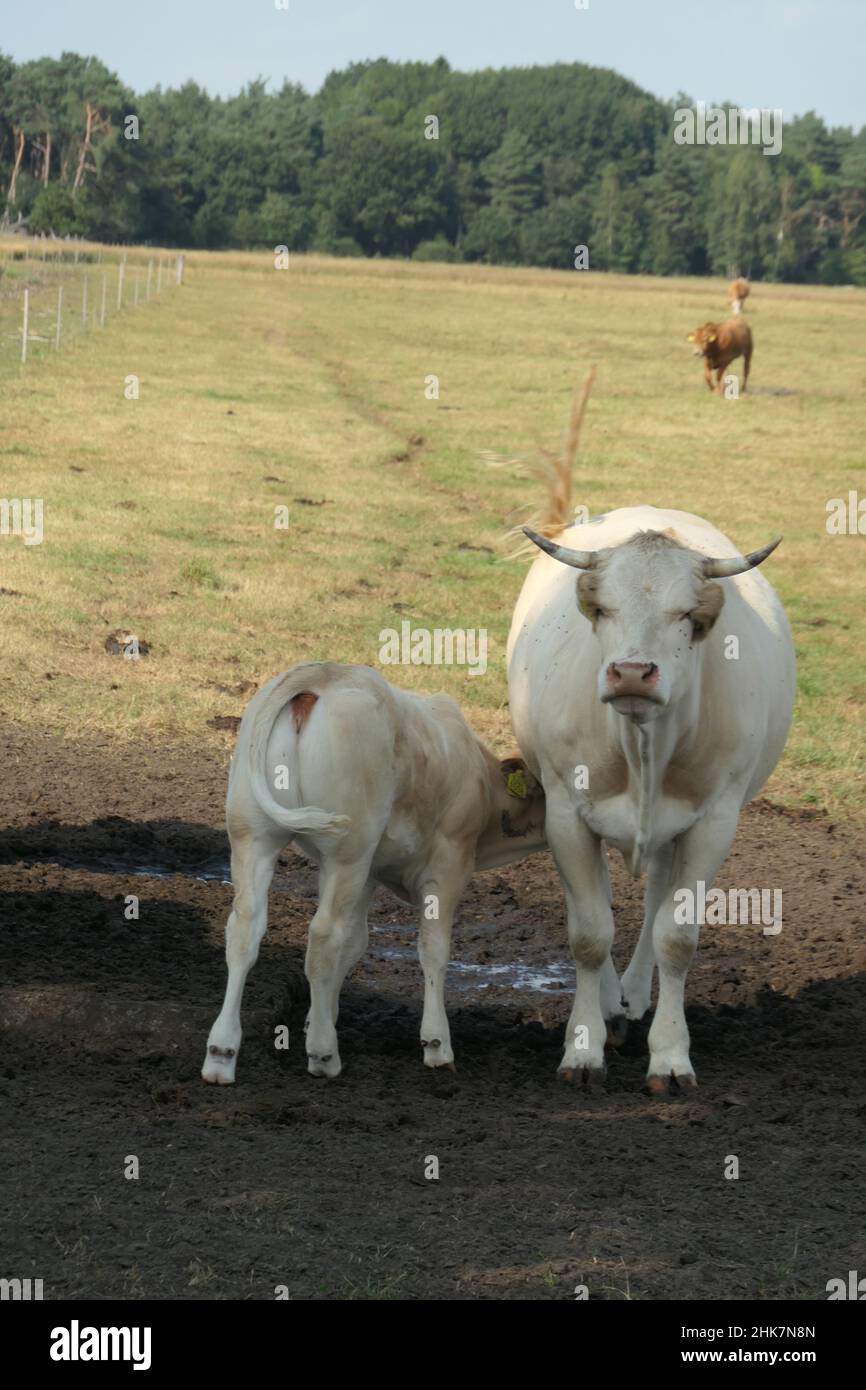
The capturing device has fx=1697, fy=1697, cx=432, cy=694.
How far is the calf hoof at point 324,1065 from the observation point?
6.75 metres

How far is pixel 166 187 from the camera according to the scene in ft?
298

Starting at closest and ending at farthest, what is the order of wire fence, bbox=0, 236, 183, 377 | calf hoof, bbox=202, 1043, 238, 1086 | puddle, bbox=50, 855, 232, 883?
calf hoof, bbox=202, 1043, 238, 1086
puddle, bbox=50, 855, 232, 883
wire fence, bbox=0, 236, 183, 377

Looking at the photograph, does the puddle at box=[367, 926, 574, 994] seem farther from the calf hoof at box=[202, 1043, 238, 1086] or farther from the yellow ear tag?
the calf hoof at box=[202, 1043, 238, 1086]

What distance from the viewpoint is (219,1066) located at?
21.3 feet

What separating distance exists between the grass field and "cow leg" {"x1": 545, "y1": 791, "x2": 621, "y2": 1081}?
4.34 meters

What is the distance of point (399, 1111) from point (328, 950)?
70 cm

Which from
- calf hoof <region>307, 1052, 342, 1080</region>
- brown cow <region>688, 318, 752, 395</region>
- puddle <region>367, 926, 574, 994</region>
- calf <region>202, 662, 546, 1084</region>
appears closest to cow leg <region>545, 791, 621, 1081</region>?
calf <region>202, 662, 546, 1084</region>

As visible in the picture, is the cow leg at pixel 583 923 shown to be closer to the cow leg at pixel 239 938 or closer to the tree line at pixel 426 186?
the cow leg at pixel 239 938

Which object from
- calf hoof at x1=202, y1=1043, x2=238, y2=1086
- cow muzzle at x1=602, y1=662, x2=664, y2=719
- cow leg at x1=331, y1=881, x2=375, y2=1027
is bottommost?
calf hoof at x1=202, y1=1043, x2=238, y2=1086

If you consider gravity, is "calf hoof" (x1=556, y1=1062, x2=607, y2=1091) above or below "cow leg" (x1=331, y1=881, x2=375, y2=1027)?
below

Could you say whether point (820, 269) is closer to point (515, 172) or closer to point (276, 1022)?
point (515, 172)

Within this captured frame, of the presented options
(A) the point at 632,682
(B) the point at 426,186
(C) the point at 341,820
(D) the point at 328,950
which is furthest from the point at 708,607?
(B) the point at 426,186

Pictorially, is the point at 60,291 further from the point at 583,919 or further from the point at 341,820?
the point at 341,820

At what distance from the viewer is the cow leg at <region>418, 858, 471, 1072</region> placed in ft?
23.0
